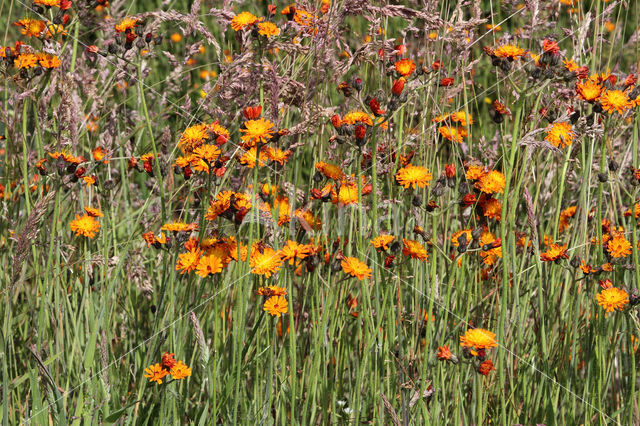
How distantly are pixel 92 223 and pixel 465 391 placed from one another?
1114mm

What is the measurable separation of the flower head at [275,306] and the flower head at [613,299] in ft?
2.42

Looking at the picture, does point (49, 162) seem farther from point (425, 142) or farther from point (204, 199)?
point (425, 142)

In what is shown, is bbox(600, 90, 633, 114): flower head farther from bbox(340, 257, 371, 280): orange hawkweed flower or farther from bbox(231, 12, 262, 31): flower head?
bbox(231, 12, 262, 31): flower head

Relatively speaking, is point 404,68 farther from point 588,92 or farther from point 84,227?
point 84,227

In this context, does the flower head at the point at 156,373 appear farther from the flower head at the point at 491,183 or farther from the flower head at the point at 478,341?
the flower head at the point at 491,183

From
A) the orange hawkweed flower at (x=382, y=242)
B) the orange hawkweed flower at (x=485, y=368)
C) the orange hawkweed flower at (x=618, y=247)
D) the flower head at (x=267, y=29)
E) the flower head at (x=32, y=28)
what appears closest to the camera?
the orange hawkweed flower at (x=485, y=368)

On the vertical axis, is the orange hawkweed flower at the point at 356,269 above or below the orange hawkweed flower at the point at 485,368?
above

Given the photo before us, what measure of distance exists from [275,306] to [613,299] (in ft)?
2.58

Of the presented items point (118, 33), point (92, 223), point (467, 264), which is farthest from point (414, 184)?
point (118, 33)

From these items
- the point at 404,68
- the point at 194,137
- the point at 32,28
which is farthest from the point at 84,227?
the point at 404,68

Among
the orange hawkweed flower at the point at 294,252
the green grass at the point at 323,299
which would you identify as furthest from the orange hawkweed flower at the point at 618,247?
the orange hawkweed flower at the point at 294,252

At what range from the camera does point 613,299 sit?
1.80 metres

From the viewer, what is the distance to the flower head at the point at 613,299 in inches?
70.7

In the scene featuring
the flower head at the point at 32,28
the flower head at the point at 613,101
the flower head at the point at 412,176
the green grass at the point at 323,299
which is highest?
the flower head at the point at 32,28
